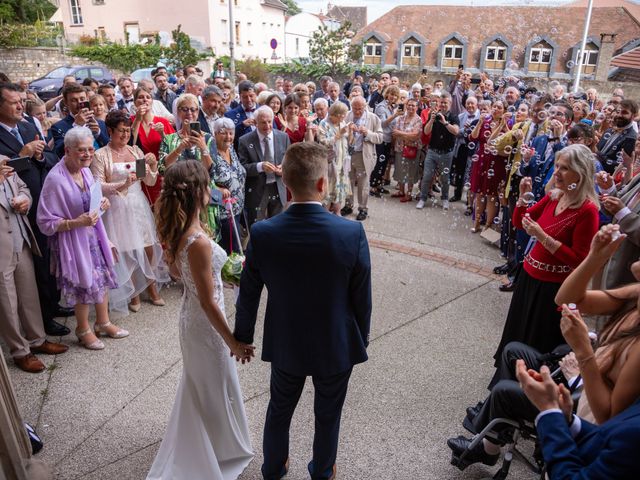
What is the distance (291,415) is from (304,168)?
145cm

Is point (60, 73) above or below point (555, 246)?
above

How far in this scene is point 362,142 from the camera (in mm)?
7812

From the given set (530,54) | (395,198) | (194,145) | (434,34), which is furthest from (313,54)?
(194,145)

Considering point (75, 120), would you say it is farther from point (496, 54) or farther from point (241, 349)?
point (496, 54)

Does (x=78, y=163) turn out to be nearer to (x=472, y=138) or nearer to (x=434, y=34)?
(x=472, y=138)

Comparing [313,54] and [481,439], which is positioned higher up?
[313,54]

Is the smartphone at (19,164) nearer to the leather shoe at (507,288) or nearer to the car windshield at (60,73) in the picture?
the leather shoe at (507,288)

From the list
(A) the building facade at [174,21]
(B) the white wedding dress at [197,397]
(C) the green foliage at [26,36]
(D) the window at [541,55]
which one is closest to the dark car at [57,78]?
(C) the green foliage at [26,36]

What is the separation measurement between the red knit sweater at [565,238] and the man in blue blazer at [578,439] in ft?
5.59

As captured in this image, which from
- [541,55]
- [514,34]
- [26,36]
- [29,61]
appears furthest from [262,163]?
[26,36]

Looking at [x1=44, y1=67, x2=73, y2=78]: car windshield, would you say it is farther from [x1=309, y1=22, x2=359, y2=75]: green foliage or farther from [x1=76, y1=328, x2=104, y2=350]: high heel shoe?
[x1=76, y1=328, x2=104, y2=350]: high heel shoe

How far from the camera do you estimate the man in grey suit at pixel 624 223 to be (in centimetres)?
367

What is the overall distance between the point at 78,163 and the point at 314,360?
287 cm

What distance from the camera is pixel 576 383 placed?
2.46m
